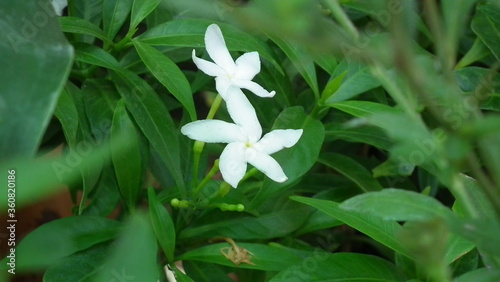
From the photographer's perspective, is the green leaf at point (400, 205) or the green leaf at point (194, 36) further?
the green leaf at point (194, 36)

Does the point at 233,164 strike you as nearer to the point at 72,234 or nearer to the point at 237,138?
the point at 237,138

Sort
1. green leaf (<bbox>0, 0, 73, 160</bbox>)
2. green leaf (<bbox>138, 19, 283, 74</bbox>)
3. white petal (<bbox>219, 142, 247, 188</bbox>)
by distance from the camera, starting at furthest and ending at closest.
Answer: green leaf (<bbox>138, 19, 283, 74</bbox>), white petal (<bbox>219, 142, 247, 188</bbox>), green leaf (<bbox>0, 0, 73, 160</bbox>)

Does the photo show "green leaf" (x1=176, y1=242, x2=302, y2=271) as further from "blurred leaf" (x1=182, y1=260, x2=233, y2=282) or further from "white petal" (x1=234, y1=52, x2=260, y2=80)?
"white petal" (x1=234, y1=52, x2=260, y2=80)

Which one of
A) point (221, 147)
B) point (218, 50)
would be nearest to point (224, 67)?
point (218, 50)

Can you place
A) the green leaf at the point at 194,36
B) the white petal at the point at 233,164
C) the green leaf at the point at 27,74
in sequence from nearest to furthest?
the green leaf at the point at 27,74 < the white petal at the point at 233,164 < the green leaf at the point at 194,36

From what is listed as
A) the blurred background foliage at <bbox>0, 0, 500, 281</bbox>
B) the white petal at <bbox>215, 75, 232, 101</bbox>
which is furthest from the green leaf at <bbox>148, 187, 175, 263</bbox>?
the white petal at <bbox>215, 75, 232, 101</bbox>

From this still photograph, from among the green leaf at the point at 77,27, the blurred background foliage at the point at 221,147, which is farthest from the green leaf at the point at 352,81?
the green leaf at the point at 77,27

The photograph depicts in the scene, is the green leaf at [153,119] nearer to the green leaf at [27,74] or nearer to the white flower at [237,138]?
the white flower at [237,138]
